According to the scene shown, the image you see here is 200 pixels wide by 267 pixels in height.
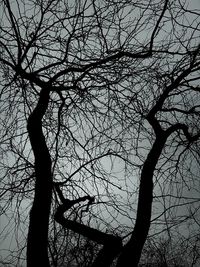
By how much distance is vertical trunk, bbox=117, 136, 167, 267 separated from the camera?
3182mm

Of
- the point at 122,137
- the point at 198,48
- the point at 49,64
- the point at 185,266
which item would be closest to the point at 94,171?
the point at 122,137

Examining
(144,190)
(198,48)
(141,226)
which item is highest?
(198,48)

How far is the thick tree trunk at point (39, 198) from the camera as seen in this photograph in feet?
10.3

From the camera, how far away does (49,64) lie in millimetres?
3877

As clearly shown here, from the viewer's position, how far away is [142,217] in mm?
3408

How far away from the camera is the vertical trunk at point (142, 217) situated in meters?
3.18

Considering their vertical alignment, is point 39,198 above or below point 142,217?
above

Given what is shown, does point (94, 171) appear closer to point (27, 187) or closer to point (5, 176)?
point (27, 187)

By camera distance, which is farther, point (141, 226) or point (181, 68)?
point (181, 68)

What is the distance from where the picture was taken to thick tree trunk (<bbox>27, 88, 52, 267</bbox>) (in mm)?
3154

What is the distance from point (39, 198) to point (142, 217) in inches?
46.8

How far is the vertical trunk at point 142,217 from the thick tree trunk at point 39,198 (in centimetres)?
85

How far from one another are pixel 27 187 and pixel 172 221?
2.10m

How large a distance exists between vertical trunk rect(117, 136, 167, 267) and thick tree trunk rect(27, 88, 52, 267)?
849 millimetres
